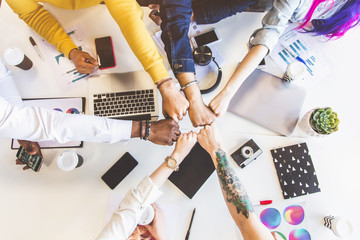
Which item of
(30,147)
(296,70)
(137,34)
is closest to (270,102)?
(296,70)

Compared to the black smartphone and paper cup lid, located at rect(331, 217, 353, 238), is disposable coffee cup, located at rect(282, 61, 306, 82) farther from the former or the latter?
the black smartphone

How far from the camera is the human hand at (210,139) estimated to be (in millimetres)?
1062

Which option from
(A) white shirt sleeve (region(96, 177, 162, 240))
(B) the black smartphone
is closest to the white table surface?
(B) the black smartphone

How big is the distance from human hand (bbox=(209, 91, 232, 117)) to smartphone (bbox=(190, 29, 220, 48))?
0.89 feet

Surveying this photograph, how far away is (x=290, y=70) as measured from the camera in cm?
109

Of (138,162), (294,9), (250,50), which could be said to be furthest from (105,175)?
(294,9)

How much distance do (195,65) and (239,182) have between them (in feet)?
1.82

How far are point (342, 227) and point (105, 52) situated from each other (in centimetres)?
127

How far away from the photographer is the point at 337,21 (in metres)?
1.11

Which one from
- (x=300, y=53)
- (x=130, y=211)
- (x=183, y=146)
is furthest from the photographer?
(x=300, y=53)

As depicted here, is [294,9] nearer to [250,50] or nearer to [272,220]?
[250,50]

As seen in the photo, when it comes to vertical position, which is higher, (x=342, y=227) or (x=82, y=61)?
(x=82, y=61)

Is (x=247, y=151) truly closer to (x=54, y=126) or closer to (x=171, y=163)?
Answer: (x=171, y=163)

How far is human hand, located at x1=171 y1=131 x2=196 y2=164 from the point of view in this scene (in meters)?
A: 1.05
